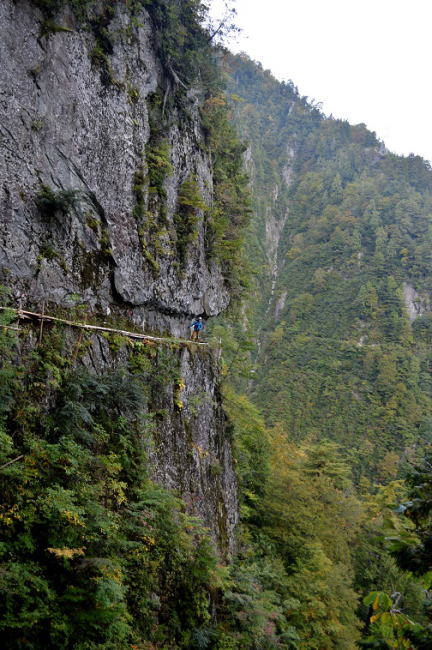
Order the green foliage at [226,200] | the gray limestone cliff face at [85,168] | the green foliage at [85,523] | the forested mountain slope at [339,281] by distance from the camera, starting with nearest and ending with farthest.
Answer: the green foliage at [85,523]
the gray limestone cliff face at [85,168]
the green foliage at [226,200]
the forested mountain slope at [339,281]

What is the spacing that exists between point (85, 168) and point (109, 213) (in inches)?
46.5

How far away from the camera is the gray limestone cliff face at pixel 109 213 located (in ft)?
22.4

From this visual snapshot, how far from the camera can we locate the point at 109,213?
9.49 meters

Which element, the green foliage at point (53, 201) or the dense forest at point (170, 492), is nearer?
the dense forest at point (170, 492)

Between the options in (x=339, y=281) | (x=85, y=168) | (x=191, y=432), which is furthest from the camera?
(x=339, y=281)

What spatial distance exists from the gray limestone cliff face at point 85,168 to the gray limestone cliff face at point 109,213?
0.10ft

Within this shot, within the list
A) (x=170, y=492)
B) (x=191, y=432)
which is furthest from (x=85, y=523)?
(x=191, y=432)

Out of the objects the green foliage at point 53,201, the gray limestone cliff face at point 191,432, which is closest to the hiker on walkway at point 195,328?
the gray limestone cliff face at point 191,432

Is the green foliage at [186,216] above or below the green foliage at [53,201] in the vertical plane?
above

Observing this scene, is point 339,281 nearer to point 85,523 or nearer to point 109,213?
point 109,213

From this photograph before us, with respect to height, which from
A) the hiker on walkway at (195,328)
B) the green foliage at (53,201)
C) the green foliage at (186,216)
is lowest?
the hiker on walkway at (195,328)

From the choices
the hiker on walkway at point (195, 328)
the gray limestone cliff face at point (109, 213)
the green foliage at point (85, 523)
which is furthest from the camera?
the hiker on walkway at point (195, 328)

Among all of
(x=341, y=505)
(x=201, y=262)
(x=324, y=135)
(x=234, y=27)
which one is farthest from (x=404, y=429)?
(x=324, y=135)

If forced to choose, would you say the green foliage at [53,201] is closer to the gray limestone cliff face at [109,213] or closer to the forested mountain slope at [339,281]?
the gray limestone cliff face at [109,213]
